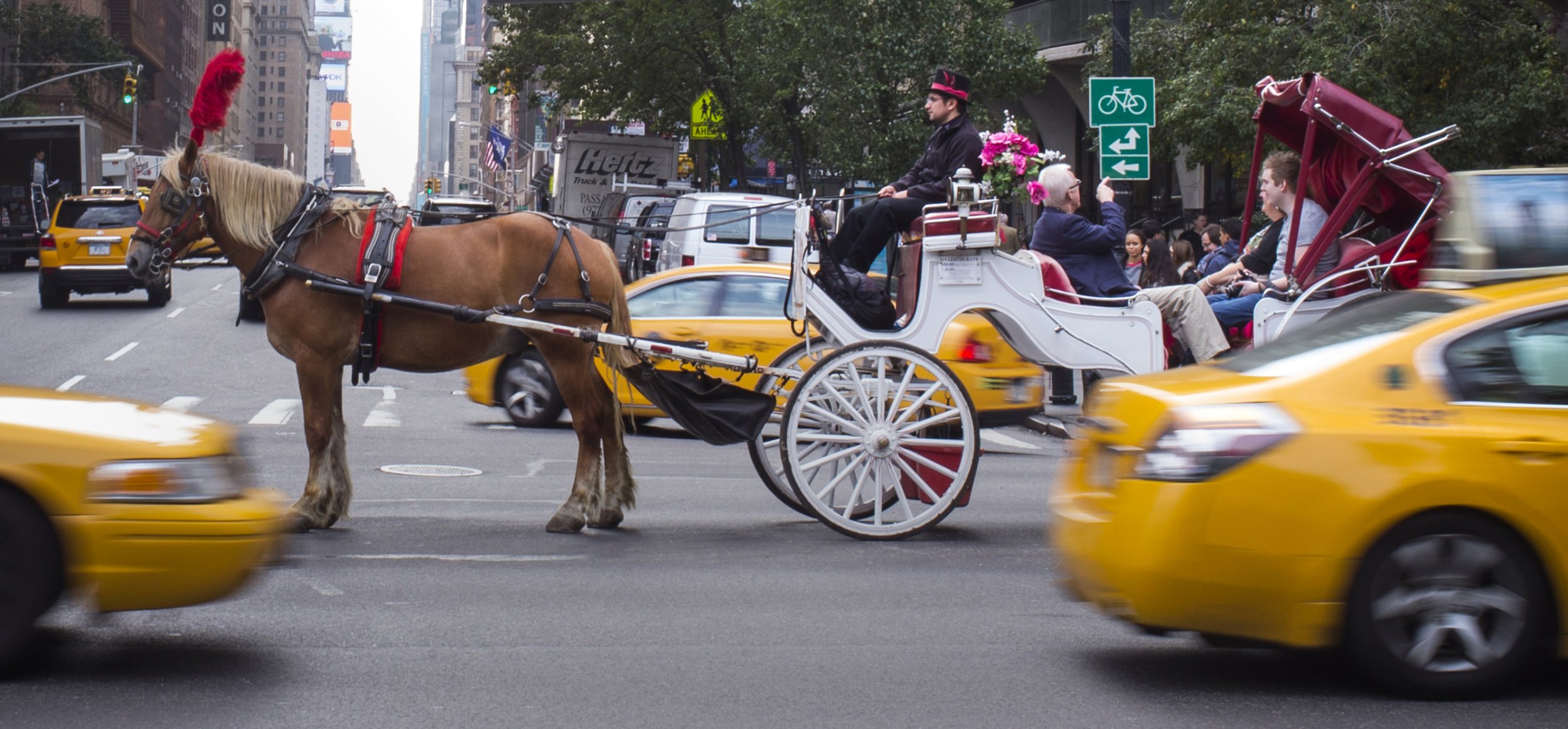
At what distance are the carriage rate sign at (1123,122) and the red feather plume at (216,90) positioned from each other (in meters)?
9.46

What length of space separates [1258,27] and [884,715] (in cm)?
1515

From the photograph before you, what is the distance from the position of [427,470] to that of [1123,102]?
8.41 metres

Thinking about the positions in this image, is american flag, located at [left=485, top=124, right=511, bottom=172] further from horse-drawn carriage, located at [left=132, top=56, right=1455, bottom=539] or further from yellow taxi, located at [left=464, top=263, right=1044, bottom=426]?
horse-drawn carriage, located at [left=132, top=56, right=1455, bottom=539]

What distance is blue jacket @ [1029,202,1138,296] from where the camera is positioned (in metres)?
9.56

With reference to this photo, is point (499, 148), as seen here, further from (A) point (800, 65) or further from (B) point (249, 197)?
(B) point (249, 197)

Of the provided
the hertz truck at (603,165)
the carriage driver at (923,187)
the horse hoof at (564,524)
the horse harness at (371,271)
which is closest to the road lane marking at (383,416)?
the horse harness at (371,271)

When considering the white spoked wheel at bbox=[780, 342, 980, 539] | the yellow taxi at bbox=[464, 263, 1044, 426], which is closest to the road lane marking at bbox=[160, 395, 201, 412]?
the yellow taxi at bbox=[464, 263, 1044, 426]

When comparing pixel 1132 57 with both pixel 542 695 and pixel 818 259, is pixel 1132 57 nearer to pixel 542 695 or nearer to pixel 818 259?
pixel 818 259

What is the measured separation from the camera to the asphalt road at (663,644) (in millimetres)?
5336

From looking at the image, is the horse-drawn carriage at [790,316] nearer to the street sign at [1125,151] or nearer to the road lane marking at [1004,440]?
the road lane marking at [1004,440]

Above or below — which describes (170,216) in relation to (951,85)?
below

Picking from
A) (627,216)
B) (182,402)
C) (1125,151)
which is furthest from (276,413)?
(627,216)

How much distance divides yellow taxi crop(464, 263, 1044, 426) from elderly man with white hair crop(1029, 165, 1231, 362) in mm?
3578

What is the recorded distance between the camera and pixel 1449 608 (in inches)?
206
